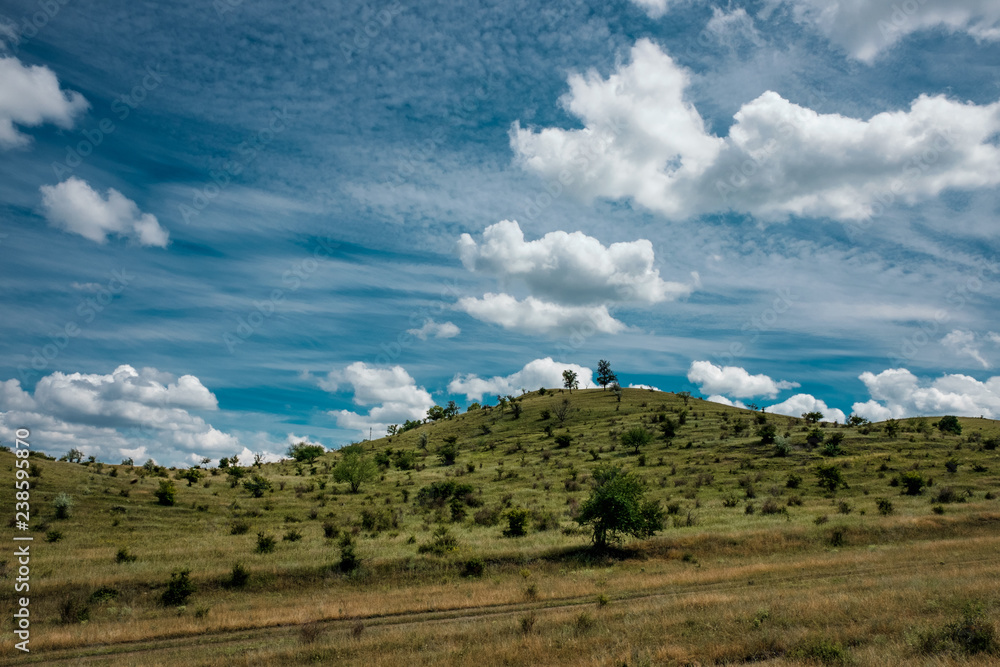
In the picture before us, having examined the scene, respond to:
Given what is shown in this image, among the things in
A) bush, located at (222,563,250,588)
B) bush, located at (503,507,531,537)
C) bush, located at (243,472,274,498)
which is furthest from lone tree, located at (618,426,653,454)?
bush, located at (222,563,250,588)

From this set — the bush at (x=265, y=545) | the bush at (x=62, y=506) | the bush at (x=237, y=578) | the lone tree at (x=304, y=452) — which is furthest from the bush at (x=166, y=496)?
the lone tree at (x=304, y=452)

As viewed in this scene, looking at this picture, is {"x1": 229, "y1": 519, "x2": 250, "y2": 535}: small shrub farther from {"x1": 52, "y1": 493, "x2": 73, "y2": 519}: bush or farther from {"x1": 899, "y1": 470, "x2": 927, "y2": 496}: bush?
{"x1": 899, "y1": 470, "x2": 927, "y2": 496}: bush

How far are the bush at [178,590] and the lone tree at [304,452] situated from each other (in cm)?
8305

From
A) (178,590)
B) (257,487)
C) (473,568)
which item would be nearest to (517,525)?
(473,568)

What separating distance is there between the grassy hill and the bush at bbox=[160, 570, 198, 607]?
0.60 feet

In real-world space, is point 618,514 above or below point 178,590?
above

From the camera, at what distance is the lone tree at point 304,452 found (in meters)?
108

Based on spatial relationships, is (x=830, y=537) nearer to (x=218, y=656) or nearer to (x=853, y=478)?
(x=853, y=478)

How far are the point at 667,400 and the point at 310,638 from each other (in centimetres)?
11622

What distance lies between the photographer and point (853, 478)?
171 ft

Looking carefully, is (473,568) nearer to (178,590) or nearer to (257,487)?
(178,590)

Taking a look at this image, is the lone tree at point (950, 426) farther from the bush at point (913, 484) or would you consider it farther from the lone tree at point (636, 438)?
the lone tree at point (636, 438)

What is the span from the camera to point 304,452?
362ft

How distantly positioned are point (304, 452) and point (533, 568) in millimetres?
92659
